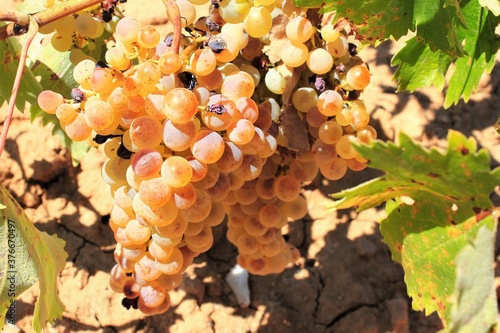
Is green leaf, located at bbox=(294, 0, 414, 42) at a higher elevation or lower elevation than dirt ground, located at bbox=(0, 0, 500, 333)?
higher

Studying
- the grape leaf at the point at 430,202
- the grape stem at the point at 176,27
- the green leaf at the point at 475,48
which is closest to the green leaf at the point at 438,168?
the grape leaf at the point at 430,202

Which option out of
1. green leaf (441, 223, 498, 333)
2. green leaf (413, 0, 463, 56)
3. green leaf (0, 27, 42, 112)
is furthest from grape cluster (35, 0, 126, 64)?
green leaf (441, 223, 498, 333)

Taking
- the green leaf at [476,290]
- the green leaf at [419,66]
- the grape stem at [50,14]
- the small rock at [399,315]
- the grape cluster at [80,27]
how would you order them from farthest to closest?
the small rock at [399,315]
the green leaf at [419,66]
the grape cluster at [80,27]
the grape stem at [50,14]
the green leaf at [476,290]

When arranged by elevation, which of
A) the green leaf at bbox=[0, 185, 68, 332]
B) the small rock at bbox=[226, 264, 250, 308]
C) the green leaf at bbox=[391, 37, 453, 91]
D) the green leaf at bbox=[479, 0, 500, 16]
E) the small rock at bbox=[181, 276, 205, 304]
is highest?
the green leaf at bbox=[479, 0, 500, 16]

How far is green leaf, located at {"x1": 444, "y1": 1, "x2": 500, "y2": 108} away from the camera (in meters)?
1.25

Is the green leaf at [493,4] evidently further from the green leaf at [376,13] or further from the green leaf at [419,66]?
the green leaf at [419,66]

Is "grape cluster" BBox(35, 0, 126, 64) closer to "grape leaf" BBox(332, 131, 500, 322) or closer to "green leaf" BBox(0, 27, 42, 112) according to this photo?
"green leaf" BBox(0, 27, 42, 112)

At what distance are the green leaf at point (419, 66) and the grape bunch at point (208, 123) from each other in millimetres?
199

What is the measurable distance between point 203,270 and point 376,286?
1.74ft

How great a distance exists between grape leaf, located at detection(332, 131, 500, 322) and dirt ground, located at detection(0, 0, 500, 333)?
25.3 inches

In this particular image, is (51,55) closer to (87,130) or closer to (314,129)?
(87,130)

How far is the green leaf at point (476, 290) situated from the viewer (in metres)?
0.71

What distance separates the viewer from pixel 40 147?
1807mm

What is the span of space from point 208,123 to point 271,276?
0.87 meters
